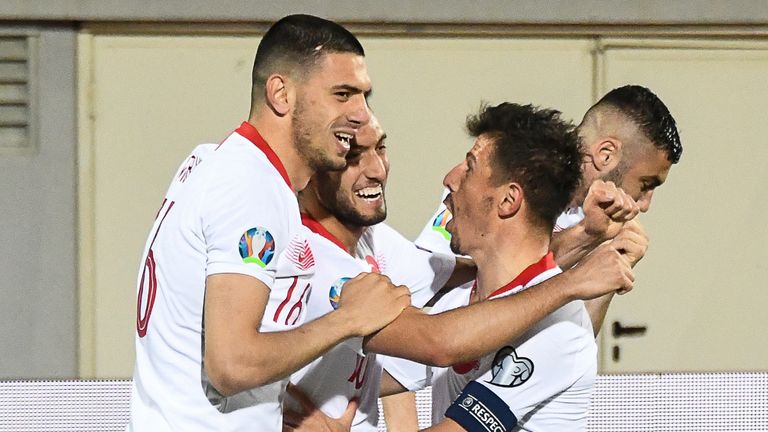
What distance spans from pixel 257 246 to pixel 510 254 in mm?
619

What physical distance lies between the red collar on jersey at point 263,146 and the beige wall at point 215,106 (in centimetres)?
339

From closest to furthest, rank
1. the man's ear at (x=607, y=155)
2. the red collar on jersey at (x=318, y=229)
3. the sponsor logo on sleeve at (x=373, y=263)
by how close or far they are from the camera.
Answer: the red collar on jersey at (x=318, y=229), the sponsor logo on sleeve at (x=373, y=263), the man's ear at (x=607, y=155)

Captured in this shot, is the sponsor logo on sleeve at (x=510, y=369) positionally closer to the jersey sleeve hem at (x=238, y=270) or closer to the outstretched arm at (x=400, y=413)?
the jersey sleeve hem at (x=238, y=270)

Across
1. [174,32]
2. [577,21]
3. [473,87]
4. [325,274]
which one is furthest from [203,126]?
[325,274]

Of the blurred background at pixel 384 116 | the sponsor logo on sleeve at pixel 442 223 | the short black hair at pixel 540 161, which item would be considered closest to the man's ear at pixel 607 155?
the sponsor logo on sleeve at pixel 442 223

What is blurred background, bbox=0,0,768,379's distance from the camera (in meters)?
6.04

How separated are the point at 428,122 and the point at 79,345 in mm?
2062

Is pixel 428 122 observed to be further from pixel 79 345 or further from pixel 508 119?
pixel 508 119

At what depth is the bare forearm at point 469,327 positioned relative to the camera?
8.33 feet

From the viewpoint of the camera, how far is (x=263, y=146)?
270 centimetres

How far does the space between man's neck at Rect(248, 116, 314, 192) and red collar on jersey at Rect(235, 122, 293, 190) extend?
0.02 meters

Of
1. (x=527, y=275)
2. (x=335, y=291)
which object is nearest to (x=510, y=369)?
(x=527, y=275)

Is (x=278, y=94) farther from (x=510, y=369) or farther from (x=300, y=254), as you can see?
A: (x=510, y=369)

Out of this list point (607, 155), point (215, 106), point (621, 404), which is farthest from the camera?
point (215, 106)
